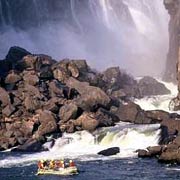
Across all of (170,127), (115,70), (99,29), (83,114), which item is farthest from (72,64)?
(99,29)

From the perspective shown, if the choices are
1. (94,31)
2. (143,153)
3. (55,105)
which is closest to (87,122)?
(55,105)

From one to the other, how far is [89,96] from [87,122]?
7138 mm

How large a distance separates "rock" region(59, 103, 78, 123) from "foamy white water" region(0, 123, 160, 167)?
2922 millimetres

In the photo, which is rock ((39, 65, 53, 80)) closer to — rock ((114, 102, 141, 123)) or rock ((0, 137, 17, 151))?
rock ((114, 102, 141, 123))

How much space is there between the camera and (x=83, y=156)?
83.1 m

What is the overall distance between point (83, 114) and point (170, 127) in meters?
13.6

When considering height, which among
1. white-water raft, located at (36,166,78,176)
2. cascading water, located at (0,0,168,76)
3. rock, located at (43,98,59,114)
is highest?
cascading water, located at (0,0,168,76)

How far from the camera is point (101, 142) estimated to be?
9019 cm

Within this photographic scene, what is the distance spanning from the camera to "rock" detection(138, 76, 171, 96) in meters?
124

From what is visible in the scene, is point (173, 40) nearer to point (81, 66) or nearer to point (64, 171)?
point (81, 66)

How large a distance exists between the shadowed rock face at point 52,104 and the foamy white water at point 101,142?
1.93 metres

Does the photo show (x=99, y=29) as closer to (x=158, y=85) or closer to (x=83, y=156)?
(x=158, y=85)

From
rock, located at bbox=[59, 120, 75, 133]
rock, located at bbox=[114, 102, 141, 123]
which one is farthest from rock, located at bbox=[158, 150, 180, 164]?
rock, located at bbox=[114, 102, 141, 123]

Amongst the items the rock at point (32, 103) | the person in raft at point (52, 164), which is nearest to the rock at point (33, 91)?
the rock at point (32, 103)
